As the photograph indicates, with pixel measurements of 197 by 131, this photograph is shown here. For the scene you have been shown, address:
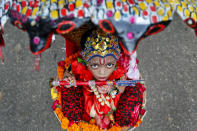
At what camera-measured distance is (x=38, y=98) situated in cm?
229

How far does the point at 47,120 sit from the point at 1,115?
0.50 metres

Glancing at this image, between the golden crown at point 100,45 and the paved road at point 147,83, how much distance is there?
47.4 inches

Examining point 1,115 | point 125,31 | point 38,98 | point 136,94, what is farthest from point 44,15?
point 1,115

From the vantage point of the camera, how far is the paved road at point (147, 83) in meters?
2.21

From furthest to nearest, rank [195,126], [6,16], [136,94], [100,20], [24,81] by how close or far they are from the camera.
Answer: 1. [24,81]
2. [195,126]
3. [136,94]
4. [6,16]
5. [100,20]

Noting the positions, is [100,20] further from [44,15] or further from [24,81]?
[24,81]

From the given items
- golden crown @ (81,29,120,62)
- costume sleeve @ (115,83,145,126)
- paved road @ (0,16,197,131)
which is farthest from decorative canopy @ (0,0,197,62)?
paved road @ (0,16,197,131)

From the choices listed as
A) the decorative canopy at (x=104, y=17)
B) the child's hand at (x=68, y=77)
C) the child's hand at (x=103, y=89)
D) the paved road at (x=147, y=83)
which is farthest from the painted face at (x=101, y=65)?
the paved road at (x=147, y=83)

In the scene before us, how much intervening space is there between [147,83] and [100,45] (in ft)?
4.24

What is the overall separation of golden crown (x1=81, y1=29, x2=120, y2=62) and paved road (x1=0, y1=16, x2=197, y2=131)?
3.95 ft

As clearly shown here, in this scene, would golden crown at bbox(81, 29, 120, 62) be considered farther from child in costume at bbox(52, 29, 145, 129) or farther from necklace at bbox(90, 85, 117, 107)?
necklace at bbox(90, 85, 117, 107)

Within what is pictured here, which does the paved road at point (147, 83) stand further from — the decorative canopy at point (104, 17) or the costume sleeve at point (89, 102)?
the decorative canopy at point (104, 17)

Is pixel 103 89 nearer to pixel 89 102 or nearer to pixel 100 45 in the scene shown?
pixel 89 102

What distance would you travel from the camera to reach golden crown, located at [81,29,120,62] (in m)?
1.26
